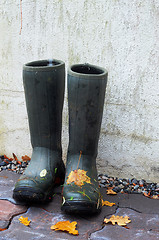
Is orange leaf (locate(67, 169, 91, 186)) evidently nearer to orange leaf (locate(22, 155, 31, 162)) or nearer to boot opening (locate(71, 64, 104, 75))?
boot opening (locate(71, 64, 104, 75))

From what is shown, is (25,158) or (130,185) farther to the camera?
(25,158)

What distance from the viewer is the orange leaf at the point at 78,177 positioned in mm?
1620

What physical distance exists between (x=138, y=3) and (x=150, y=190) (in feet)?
3.88

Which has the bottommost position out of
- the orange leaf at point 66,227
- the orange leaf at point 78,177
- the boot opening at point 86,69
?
the orange leaf at point 66,227

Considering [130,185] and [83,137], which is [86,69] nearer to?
[83,137]

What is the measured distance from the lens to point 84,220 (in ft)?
5.13

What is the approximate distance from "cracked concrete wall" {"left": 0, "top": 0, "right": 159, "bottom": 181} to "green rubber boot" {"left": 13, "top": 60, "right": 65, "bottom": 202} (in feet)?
1.01

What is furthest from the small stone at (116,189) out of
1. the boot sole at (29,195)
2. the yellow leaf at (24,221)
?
the yellow leaf at (24,221)

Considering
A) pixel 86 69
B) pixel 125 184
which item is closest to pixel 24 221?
pixel 125 184

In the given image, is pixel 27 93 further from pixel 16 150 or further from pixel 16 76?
pixel 16 150

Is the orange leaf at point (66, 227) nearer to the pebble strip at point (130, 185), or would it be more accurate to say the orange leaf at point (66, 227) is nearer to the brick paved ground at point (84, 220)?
the brick paved ground at point (84, 220)

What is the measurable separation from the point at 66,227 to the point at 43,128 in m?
0.57

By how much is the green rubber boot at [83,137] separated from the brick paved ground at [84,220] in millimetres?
83

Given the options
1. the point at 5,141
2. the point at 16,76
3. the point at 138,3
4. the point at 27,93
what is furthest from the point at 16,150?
the point at 138,3
